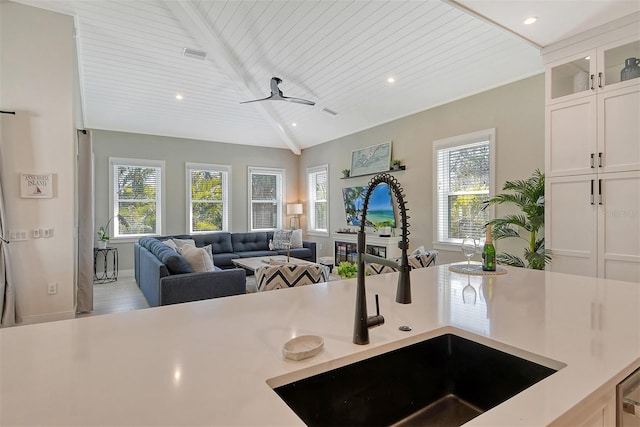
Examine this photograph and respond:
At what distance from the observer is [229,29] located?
14.2 feet

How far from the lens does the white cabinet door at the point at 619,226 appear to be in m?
2.70

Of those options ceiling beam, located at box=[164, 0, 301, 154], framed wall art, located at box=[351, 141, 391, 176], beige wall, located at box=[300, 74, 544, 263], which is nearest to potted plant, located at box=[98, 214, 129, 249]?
ceiling beam, located at box=[164, 0, 301, 154]

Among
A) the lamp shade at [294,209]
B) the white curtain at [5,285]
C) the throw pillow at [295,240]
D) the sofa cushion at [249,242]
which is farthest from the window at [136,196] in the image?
the white curtain at [5,285]

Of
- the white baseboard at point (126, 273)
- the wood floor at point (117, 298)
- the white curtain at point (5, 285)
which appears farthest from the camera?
the white baseboard at point (126, 273)

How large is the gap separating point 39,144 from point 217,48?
242 cm

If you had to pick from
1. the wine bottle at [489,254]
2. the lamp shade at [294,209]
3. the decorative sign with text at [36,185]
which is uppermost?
the decorative sign with text at [36,185]

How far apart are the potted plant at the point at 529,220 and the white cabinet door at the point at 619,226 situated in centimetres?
46

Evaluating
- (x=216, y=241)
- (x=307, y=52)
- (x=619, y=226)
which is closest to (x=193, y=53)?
(x=307, y=52)

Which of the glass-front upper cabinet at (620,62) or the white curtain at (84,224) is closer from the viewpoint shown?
the glass-front upper cabinet at (620,62)

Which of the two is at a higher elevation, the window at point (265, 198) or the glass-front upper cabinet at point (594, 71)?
the glass-front upper cabinet at point (594, 71)

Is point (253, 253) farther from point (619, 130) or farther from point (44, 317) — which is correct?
point (619, 130)

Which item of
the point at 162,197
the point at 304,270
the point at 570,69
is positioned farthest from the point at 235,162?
the point at 570,69

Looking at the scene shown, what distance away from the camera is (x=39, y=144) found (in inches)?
137

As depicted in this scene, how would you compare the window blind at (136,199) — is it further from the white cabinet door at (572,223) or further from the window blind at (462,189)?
the white cabinet door at (572,223)
